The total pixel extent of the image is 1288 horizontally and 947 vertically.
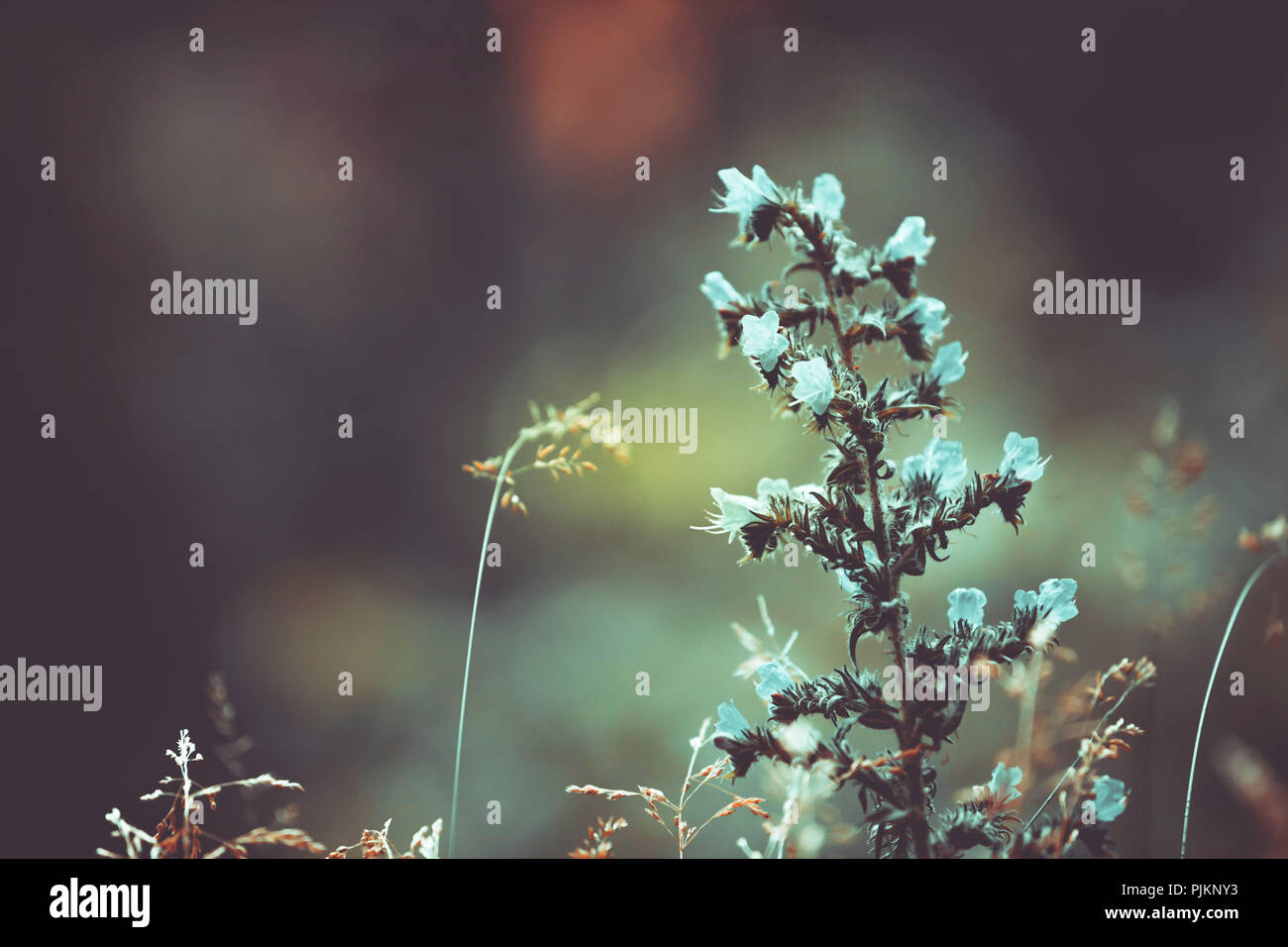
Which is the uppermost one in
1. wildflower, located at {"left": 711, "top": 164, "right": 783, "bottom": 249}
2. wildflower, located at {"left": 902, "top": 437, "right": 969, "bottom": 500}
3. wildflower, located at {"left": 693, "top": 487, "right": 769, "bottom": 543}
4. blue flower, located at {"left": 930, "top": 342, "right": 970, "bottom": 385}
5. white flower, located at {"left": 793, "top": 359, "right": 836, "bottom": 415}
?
wildflower, located at {"left": 711, "top": 164, "right": 783, "bottom": 249}

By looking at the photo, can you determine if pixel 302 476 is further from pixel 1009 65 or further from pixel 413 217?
pixel 1009 65

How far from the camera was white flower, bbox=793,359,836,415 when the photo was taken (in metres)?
1.92

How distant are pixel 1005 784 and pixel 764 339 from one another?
1218mm

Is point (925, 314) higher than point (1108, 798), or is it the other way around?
point (925, 314)

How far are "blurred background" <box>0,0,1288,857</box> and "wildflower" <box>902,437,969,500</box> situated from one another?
450 centimetres

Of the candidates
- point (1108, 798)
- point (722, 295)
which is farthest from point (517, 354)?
point (1108, 798)

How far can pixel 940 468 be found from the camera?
2.13 m

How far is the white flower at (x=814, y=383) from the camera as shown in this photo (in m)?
1.92

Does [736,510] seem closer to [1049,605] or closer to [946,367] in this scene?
[946,367]

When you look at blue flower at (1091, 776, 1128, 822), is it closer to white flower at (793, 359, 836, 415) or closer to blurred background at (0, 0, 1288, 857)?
white flower at (793, 359, 836, 415)

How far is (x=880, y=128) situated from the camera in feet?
25.4

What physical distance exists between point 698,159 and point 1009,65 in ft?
9.20

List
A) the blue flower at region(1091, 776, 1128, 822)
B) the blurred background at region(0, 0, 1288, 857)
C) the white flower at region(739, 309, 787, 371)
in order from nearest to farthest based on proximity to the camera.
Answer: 1. the blue flower at region(1091, 776, 1128, 822)
2. the white flower at region(739, 309, 787, 371)
3. the blurred background at region(0, 0, 1288, 857)

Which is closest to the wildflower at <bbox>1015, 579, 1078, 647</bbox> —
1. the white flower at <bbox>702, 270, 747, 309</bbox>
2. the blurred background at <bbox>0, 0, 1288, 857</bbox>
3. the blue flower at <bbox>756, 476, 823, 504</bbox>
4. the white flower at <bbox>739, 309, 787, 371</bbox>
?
the blue flower at <bbox>756, 476, 823, 504</bbox>
